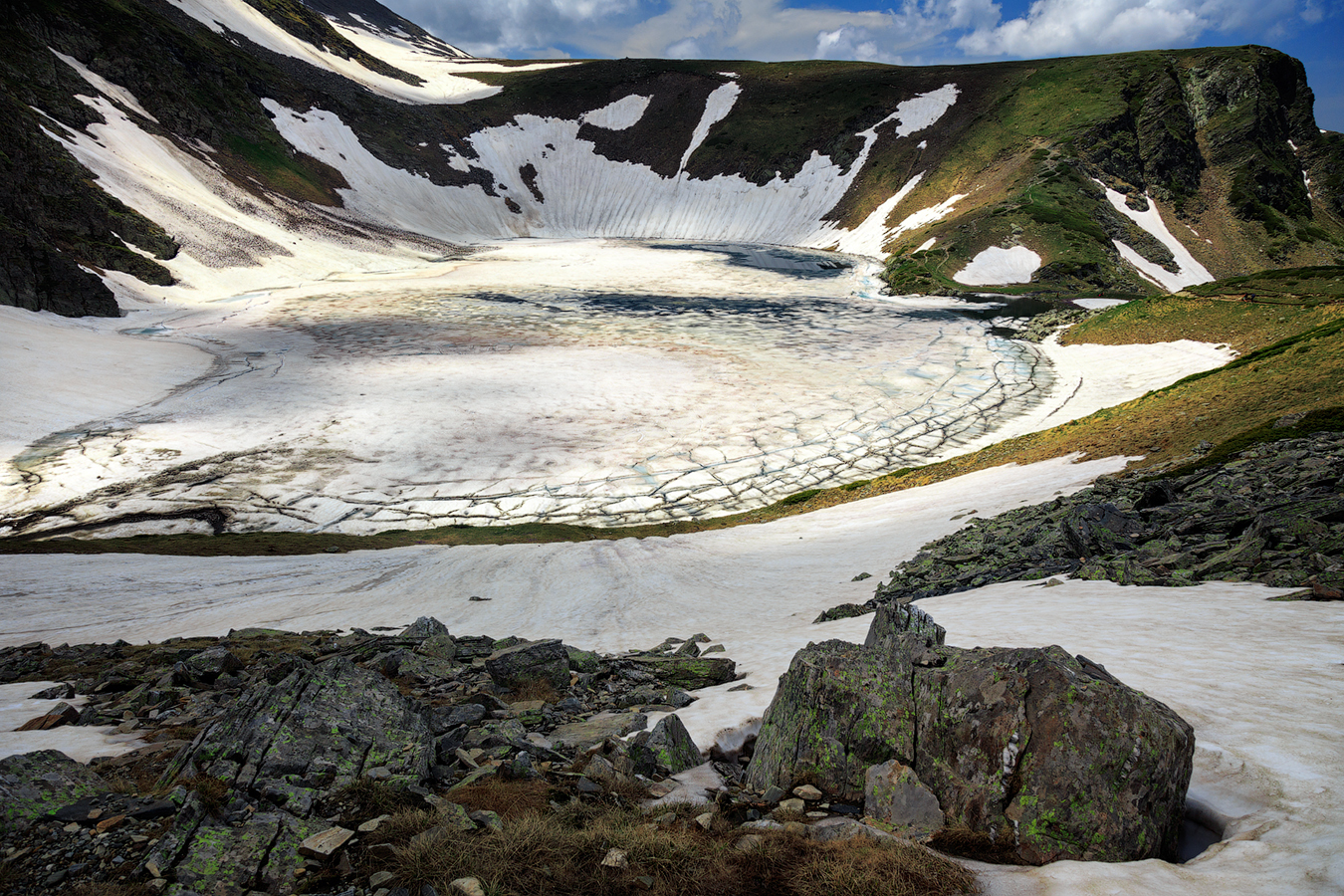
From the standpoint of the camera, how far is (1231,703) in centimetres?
566

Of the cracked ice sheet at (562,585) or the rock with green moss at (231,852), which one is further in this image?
the cracked ice sheet at (562,585)

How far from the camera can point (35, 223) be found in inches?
1817

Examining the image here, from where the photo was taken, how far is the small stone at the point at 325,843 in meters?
4.59

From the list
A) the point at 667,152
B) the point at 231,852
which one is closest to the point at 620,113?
the point at 667,152

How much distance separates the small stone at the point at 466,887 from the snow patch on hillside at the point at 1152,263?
8203 centimetres

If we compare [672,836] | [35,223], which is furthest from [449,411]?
[35,223]

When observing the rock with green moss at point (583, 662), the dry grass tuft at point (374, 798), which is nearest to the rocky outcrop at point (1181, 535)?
the rock with green moss at point (583, 662)

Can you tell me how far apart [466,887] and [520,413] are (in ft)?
93.4

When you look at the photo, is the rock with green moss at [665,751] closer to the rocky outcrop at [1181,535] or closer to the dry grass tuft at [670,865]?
the dry grass tuft at [670,865]

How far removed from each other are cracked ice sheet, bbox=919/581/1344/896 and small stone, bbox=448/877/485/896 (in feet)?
9.70

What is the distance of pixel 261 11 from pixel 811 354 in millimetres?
137560

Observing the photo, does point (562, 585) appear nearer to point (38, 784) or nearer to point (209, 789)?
point (209, 789)

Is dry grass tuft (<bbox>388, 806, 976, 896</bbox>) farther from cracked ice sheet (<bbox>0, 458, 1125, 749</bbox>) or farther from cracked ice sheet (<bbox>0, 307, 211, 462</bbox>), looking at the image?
cracked ice sheet (<bbox>0, 307, 211, 462</bbox>)

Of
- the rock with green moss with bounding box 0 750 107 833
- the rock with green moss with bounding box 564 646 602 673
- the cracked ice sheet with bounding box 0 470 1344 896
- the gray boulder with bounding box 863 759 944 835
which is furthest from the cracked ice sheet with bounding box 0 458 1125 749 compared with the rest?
the rock with green moss with bounding box 0 750 107 833
